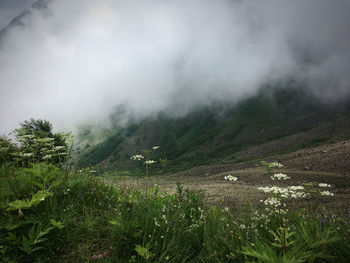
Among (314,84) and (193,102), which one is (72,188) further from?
(193,102)

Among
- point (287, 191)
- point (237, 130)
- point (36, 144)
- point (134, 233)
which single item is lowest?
point (134, 233)

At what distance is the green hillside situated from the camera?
61500 mm

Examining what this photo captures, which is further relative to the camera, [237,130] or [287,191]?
[237,130]

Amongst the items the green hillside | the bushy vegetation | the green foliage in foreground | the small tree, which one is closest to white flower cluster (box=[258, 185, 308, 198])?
the bushy vegetation

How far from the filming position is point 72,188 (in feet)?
14.4

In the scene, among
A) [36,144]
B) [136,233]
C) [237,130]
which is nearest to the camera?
[136,233]

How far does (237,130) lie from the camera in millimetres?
110938

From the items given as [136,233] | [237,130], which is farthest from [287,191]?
[237,130]

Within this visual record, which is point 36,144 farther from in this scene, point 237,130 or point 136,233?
point 237,130

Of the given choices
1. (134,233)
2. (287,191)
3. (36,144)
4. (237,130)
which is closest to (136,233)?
(134,233)

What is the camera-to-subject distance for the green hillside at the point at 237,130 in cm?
6150

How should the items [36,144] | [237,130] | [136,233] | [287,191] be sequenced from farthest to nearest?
[237,130]
[36,144]
[287,191]
[136,233]

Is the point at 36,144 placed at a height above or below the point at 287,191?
above

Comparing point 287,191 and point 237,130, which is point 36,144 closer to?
point 287,191
